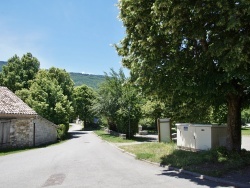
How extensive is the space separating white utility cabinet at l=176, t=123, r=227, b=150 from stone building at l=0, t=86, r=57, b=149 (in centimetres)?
1617

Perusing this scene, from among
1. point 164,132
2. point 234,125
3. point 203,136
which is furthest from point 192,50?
point 164,132

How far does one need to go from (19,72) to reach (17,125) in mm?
37746

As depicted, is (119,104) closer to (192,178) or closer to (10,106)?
(10,106)

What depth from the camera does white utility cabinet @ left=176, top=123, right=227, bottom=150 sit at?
51.5 feet

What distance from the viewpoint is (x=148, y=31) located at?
12273 millimetres

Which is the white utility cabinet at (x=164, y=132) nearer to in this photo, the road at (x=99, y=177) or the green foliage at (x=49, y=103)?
the road at (x=99, y=177)

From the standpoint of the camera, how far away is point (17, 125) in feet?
87.1

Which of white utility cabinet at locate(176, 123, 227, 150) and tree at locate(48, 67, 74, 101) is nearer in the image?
white utility cabinet at locate(176, 123, 227, 150)

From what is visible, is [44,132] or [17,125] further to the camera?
[44,132]

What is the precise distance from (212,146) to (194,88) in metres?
5.30

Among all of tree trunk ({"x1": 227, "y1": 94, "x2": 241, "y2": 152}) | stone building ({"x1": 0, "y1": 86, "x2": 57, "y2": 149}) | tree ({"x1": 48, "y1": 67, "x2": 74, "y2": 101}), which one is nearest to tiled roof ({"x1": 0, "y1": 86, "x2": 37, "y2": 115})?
stone building ({"x1": 0, "y1": 86, "x2": 57, "y2": 149})

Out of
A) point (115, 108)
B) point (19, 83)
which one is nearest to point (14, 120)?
point (115, 108)

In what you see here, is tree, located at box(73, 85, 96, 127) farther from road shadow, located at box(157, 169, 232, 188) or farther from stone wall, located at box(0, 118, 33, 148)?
road shadow, located at box(157, 169, 232, 188)

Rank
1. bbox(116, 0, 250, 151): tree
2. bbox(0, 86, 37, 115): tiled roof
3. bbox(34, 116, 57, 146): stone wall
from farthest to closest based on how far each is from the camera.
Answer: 1. bbox(34, 116, 57, 146): stone wall
2. bbox(0, 86, 37, 115): tiled roof
3. bbox(116, 0, 250, 151): tree
